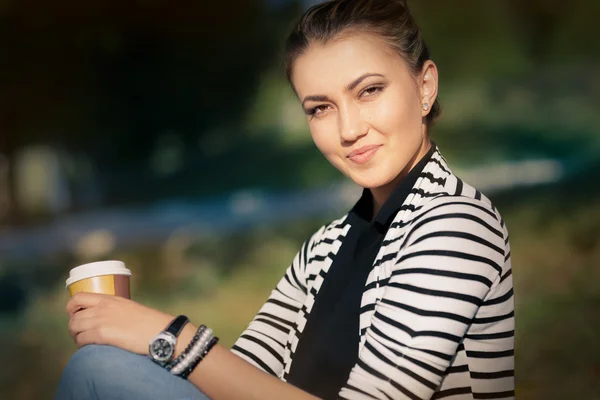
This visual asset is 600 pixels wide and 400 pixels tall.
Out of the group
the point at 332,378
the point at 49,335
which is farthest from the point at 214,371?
the point at 49,335

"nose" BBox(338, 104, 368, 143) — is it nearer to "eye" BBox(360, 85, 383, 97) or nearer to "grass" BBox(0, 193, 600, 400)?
"eye" BBox(360, 85, 383, 97)

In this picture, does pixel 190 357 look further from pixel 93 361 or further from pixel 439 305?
pixel 439 305

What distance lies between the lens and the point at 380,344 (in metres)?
1.02

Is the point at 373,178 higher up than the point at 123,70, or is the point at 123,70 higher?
the point at 123,70

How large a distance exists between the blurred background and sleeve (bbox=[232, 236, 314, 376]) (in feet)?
4.55

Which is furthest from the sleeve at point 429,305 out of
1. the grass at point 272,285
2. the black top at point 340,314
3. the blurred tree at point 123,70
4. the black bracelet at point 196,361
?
the blurred tree at point 123,70

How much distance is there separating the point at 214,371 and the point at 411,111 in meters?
0.55

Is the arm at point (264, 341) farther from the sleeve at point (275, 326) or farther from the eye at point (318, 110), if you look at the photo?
the eye at point (318, 110)

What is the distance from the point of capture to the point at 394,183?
51.6 inches

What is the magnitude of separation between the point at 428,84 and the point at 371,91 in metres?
0.15

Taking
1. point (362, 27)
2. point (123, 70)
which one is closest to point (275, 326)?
point (362, 27)

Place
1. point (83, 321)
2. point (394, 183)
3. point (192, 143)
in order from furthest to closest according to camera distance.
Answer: point (192, 143)
point (394, 183)
point (83, 321)

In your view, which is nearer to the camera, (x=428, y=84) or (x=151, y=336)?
(x=151, y=336)

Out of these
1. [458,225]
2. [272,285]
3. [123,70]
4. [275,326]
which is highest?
[123,70]
